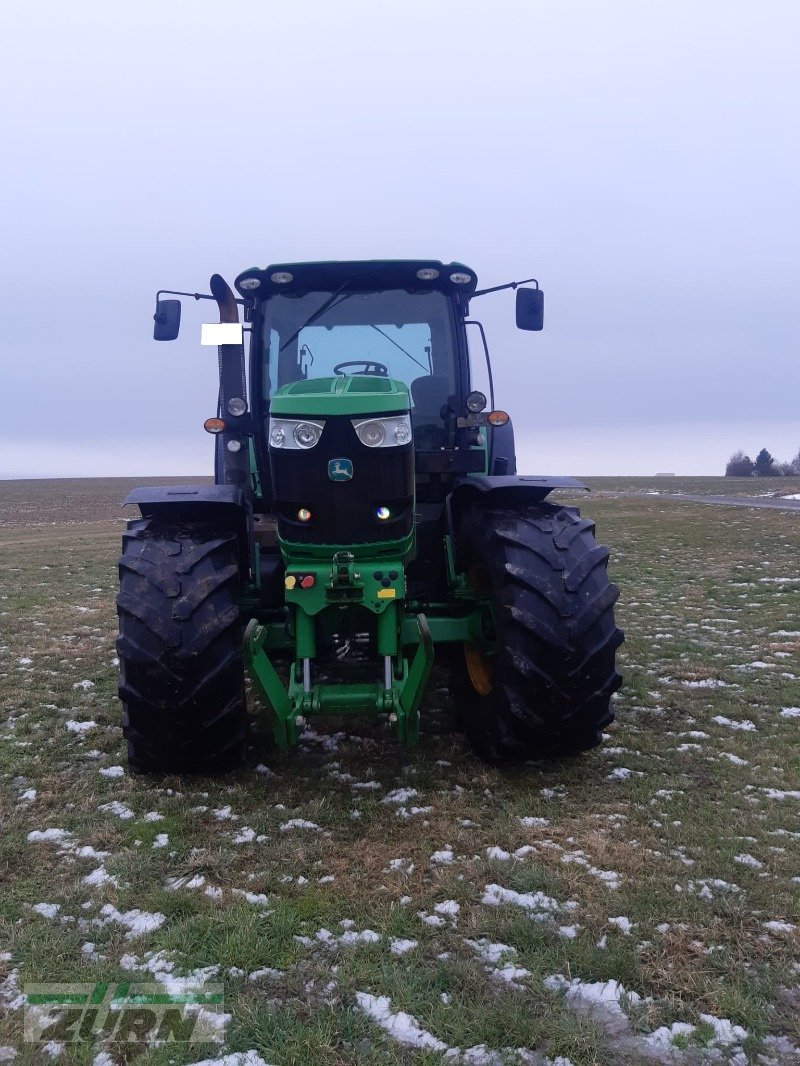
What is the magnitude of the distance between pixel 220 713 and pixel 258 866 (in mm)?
802

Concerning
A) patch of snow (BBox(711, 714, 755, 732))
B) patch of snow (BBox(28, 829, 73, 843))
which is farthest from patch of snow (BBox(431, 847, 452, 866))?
patch of snow (BBox(711, 714, 755, 732))

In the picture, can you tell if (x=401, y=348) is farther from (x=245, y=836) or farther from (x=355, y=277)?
(x=245, y=836)

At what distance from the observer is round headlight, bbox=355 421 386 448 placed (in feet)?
12.6

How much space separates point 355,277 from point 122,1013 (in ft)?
13.1

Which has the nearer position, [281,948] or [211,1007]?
[211,1007]

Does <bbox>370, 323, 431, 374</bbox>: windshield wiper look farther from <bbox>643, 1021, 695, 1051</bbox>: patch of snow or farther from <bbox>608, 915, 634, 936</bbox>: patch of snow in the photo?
<bbox>643, 1021, 695, 1051</bbox>: patch of snow

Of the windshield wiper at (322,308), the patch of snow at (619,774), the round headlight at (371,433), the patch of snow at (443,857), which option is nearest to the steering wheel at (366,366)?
the windshield wiper at (322,308)

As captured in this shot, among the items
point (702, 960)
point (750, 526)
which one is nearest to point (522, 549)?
point (702, 960)

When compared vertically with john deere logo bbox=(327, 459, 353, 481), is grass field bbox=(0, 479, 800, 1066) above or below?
below

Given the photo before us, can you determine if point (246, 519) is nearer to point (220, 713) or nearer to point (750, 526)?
point (220, 713)

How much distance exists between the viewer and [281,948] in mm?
2717

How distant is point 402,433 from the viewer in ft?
13.0

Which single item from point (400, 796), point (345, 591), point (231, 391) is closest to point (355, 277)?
point (231, 391)

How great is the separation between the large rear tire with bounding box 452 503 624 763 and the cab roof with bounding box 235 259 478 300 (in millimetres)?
1700
